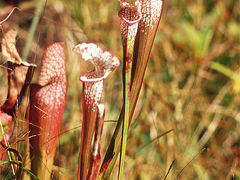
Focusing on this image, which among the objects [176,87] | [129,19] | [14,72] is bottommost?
[176,87]

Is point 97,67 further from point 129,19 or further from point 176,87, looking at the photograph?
point 176,87

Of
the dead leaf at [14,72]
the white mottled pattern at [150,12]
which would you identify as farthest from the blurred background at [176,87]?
the white mottled pattern at [150,12]

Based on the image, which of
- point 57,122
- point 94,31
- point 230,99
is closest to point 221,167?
point 230,99

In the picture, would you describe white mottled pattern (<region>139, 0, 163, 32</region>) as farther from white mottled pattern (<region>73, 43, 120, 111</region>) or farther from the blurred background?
the blurred background

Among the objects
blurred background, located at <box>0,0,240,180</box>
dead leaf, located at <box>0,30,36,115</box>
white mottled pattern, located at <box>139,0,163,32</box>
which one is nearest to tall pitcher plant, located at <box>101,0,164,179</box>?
white mottled pattern, located at <box>139,0,163,32</box>

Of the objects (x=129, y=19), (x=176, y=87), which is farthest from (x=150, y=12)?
(x=176, y=87)

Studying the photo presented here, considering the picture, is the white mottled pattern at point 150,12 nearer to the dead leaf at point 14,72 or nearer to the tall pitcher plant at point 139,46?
the tall pitcher plant at point 139,46

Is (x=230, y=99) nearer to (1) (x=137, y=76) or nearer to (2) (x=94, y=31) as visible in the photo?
(2) (x=94, y=31)

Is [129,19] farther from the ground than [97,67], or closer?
farther from the ground
